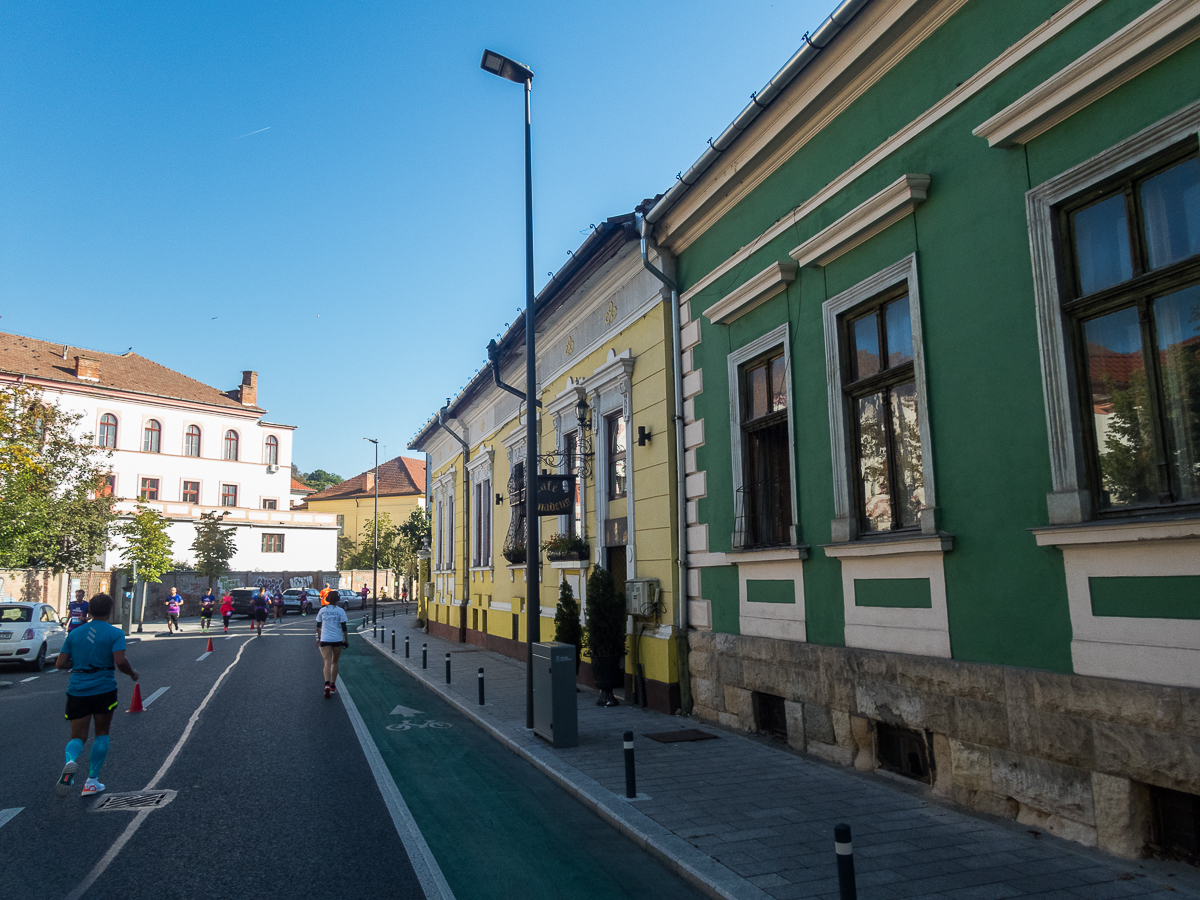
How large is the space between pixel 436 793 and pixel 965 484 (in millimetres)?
5432

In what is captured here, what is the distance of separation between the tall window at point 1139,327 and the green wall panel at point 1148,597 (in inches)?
20.0

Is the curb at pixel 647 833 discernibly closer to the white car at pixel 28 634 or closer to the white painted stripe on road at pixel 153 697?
the white painted stripe on road at pixel 153 697

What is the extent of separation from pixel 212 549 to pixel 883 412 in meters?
49.1

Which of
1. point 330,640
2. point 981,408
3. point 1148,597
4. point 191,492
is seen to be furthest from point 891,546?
point 191,492

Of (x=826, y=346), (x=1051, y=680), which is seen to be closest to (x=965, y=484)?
→ (x=1051, y=680)

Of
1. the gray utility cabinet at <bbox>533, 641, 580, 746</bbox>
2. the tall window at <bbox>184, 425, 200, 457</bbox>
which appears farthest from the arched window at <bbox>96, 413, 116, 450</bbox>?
the gray utility cabinet at <bbox>533, 641, 580, 746</bbox>

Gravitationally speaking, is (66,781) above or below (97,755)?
below

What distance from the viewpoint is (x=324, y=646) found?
14.0 m

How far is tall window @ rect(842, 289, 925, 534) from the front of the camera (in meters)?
7.52

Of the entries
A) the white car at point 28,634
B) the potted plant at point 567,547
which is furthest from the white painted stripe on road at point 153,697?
the potted plant at point 567,547

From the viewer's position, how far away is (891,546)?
7328 millimetres

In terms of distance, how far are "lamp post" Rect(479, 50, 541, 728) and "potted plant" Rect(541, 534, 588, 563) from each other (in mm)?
3773

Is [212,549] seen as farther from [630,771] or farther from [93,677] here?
[630,771]

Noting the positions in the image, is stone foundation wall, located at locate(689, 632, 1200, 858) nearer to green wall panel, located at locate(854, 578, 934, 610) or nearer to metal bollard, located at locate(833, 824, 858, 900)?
green wall panel, located at locate(854, 578, 934, 610)
